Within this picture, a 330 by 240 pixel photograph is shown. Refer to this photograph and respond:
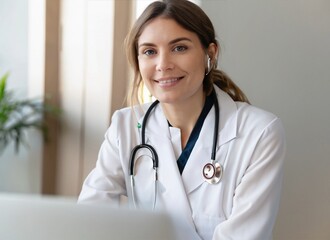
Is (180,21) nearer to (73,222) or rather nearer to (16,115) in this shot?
(73,222)

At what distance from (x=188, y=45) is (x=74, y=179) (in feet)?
4.73

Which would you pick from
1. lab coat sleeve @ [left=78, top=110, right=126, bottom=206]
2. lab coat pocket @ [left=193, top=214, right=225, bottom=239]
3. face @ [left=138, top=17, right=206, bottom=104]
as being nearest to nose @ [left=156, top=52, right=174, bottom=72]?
face @ [left=138, top=17, right=206, bottom=104]

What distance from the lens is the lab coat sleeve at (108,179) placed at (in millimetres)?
1230

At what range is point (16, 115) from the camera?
237cm

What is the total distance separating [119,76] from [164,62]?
3.56ft

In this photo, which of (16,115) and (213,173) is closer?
(213,173)

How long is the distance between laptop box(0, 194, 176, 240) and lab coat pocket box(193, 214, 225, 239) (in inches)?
24.0

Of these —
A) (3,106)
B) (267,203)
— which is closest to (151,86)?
(267,203)

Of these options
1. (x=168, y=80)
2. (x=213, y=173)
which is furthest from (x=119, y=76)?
(x=213, y=173)

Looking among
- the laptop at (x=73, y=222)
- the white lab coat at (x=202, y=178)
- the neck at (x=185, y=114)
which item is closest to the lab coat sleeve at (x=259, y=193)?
the white lab coat at (x=202, y=178)

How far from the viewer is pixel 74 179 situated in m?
2.39

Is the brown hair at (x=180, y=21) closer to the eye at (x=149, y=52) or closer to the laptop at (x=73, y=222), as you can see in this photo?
the eye at (x=149, y=52)

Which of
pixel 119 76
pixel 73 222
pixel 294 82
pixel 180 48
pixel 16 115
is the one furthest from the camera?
pixel 16 115

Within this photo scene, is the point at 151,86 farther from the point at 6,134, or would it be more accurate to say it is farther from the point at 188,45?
the point at 6,134
